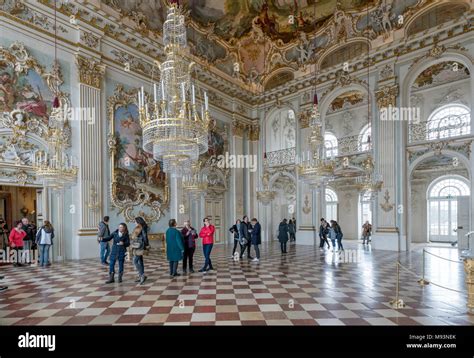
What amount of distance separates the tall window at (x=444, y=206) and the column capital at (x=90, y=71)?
21.2m

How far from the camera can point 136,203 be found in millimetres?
12234

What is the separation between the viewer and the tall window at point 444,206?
1847 cm

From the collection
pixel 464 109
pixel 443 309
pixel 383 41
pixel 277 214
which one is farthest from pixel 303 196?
pixel 443 309

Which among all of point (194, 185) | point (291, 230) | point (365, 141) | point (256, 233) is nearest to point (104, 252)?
point (194, 185)

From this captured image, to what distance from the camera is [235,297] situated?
18.0ft

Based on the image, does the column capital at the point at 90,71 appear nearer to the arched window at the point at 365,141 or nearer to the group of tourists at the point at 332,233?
the group of tourists at the point at 332,233

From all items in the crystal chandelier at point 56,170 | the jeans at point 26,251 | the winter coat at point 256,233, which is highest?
the crystal chandelier at point 56,170

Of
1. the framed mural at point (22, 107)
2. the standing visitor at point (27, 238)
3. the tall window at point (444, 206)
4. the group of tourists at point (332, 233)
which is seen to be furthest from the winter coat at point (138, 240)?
the tall window at point (444, 206)

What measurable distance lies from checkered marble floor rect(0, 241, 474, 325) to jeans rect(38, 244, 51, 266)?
16.8 inches

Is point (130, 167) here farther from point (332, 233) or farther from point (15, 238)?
point (332, 233)

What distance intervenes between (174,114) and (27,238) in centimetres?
747

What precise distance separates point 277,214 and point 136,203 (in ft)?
41.6

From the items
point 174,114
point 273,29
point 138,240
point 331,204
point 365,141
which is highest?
point 273,29

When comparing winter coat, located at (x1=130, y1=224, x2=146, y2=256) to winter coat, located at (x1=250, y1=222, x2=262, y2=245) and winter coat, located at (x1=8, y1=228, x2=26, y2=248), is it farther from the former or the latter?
winter coat, located at (x1=8, y1=228, x2=26, y2=248)
